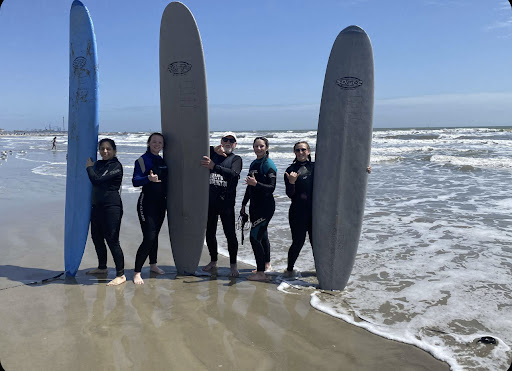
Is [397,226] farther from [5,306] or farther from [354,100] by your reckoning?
[5,306]

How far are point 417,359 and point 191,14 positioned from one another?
3.42 m

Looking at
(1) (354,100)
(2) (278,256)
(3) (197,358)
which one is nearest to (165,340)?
(3) (197,358)

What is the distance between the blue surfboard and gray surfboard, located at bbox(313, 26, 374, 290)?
220cm

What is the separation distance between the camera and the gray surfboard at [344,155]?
141 inches

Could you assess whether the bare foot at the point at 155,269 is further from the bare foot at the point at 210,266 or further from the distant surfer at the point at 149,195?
the bare foot at the point at 210,266

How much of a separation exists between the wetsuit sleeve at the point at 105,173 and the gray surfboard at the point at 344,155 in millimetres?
1784

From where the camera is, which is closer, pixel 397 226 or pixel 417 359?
pixel 417 359

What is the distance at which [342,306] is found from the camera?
10.1ft

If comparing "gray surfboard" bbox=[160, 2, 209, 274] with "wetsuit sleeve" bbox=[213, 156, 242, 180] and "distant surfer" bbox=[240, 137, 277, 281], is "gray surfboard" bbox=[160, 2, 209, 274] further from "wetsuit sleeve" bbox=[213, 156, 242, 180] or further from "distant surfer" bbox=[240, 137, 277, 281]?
"distant surfer" bbox=[240, 137, 277, 281]

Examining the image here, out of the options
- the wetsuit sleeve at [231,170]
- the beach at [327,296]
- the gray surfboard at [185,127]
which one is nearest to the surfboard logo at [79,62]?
→ the gray surfboard at [185,127]

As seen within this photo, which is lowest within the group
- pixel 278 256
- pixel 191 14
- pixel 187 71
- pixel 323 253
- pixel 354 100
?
pixel 278 256

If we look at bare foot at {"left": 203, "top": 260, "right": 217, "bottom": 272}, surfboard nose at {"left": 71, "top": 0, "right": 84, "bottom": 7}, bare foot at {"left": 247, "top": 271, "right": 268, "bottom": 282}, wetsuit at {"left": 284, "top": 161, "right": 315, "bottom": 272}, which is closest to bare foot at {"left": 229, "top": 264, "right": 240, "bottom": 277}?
bare foot at {"left": 247, "top": 271, "right": 268, "bottom": 282}

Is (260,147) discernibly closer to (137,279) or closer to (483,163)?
(137,279)

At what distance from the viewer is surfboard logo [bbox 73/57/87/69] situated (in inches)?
148
